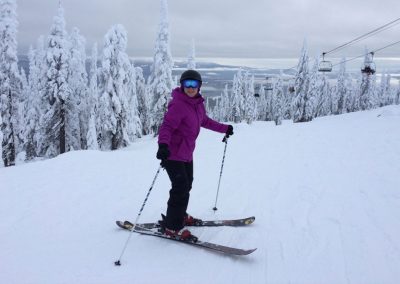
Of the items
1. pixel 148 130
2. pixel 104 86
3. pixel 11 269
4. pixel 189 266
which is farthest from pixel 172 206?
pixel 148 130

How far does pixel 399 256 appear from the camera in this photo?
4.54m

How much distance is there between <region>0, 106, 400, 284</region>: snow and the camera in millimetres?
4273

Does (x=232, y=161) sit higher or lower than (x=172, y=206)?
lower

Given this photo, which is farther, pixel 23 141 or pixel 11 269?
pixel 23 141

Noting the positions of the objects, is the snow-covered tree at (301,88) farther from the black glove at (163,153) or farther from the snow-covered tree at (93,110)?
the black glove at (163,153)

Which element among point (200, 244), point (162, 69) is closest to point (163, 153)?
point (200, 244)

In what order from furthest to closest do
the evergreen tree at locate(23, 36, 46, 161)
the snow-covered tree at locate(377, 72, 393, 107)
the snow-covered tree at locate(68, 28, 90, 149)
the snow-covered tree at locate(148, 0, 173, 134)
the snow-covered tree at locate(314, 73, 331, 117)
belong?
1. the snow-covered tree at locate(377, 72, 393, 107)
2. the snow-covered tree at locate(314, 73, 331, 117)
3. the snow-covered tree at locate(68, 28, 90, 149)
4. the snow-covered tree at locate(148, 0, 173, 134)
5. the evergreen tree at locate(23, 36, 46, 161)

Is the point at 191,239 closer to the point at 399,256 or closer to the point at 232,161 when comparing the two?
the point at 399,256

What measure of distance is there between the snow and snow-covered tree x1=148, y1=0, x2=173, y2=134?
79.8 ft

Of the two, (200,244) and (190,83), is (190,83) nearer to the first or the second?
(190,83)

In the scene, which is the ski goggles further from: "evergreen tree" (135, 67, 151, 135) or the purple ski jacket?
"evergreen tree" (135, 67, 151, 135)

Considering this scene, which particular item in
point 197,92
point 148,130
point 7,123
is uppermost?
point 197,92

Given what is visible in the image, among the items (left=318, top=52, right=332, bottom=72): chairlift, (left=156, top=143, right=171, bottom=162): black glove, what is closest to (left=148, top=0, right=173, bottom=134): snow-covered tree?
(left=318, top=52, right=332, bottom=72): chairlift

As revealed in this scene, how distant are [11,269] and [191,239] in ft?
8.02
